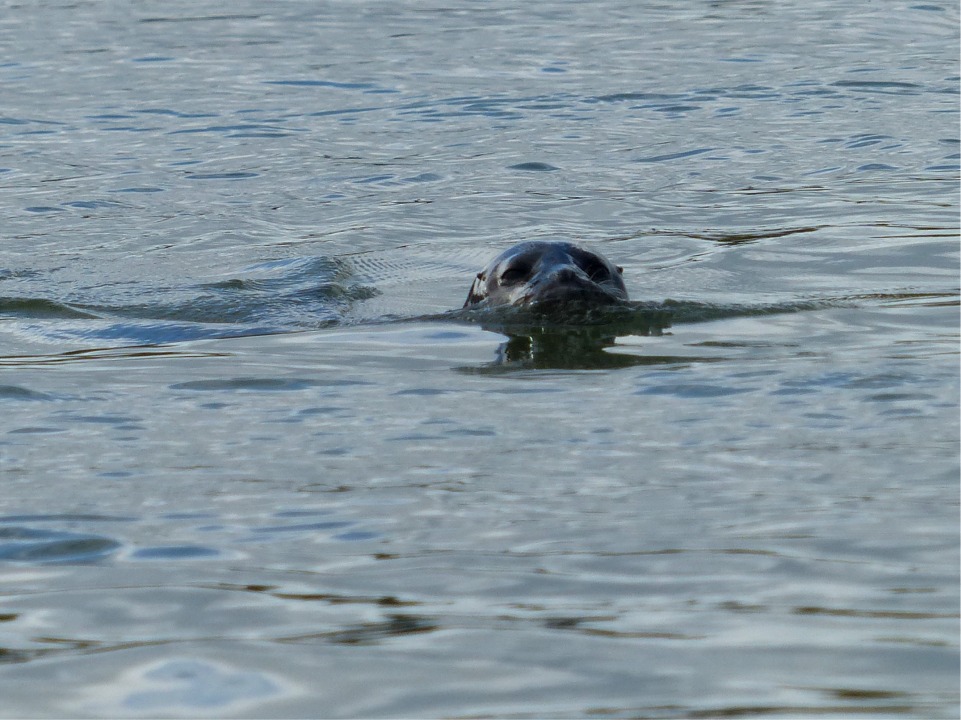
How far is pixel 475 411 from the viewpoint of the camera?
6.06 m

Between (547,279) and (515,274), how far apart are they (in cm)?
30

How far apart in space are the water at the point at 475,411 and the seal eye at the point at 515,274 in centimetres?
48

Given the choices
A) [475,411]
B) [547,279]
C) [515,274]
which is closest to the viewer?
[475,411]

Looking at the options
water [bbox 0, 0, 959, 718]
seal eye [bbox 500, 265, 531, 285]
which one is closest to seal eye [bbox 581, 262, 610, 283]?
seal eye [bbox 500, 265, 531, 285]

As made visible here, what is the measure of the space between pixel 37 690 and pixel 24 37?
1944cm

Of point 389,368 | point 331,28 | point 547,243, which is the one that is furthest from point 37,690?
point 331,28

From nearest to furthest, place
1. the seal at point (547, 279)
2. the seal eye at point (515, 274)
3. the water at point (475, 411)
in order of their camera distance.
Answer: the water at point (475, 411)
the seal at point (547, 279)
the seal eye at point (515, 274)

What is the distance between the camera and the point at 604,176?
13453 millimetres

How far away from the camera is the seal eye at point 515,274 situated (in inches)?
338

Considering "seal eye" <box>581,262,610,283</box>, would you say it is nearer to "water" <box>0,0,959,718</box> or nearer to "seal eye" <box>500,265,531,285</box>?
"seal eye" <box>500,265,531,285</box>

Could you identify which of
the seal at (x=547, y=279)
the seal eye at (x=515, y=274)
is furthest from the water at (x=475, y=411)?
the seal eye at (x=515, y=274)

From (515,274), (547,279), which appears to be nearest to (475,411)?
(547,279)

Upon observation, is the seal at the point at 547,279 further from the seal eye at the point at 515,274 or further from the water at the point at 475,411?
the water at the point at 475,411

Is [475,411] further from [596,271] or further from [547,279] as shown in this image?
[596,271]
